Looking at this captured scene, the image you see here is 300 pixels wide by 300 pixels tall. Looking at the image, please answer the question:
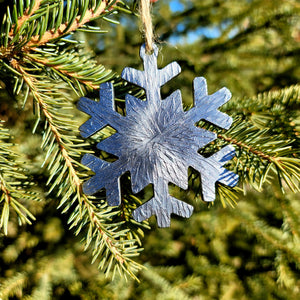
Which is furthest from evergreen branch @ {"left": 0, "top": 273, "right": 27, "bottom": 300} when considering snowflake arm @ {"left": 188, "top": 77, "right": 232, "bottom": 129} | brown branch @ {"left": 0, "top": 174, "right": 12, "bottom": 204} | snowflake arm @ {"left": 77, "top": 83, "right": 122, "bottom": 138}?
snowflake arm @ {"left": 188, "top": 77, "right": 232, "bottom": 129}

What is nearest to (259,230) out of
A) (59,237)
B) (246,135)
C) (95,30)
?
(246,135)

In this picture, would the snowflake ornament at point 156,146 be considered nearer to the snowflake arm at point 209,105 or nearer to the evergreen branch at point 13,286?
the snowflake arm at point 209,105

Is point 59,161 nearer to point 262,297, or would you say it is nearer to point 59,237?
point 59,237

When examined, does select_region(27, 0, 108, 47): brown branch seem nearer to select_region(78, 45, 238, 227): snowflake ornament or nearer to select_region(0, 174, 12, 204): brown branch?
select_region(78, 45, 238, 227): snowflake ornament

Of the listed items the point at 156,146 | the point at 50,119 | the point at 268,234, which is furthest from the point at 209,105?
the point at 268,234

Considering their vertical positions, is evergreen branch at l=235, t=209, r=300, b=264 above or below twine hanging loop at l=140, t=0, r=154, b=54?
below

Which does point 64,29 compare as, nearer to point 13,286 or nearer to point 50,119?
point 50,119
